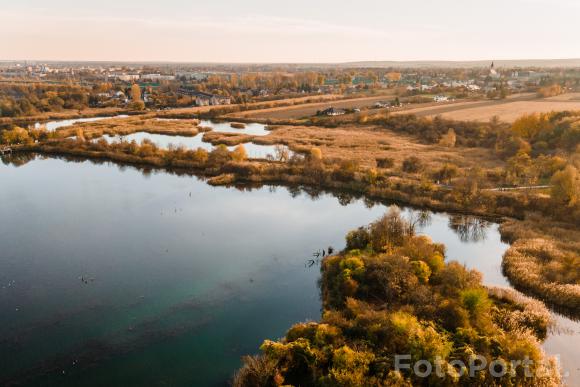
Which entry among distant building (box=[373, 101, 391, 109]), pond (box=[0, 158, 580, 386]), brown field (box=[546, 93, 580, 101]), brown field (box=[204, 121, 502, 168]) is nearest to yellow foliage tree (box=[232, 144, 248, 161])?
pond (box=[0, 158, 580, 386])

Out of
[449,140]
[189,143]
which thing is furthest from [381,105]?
[189,143]

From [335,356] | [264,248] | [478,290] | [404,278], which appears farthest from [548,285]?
[264,248]

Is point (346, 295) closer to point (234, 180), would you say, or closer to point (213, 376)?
point (213, 376)

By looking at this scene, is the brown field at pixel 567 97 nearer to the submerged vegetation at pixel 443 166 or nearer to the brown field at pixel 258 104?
the submerged vegetation at pixel 443 166

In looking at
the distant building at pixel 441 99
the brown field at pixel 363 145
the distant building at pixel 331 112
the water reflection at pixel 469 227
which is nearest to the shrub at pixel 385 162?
the brown field at pixel 363 145

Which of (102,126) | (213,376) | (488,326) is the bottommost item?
(213,376)

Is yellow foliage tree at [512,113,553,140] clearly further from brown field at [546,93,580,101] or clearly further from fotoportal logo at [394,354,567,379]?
fotoportal logo at [394,354,567,379]
